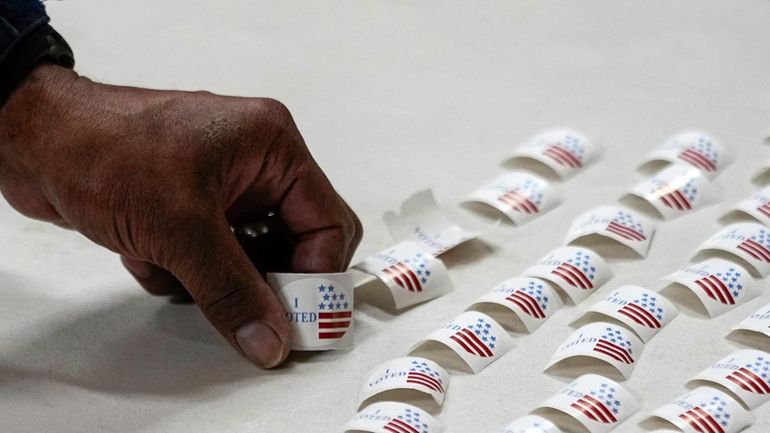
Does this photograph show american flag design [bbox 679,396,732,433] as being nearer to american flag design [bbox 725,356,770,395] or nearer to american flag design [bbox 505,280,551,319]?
american flag design [bbox 725,356,770,395]

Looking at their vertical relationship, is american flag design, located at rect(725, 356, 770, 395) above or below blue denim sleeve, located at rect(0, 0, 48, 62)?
below

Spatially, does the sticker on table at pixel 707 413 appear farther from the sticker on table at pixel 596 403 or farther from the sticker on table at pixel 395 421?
the sticker on table at pixel 395 421

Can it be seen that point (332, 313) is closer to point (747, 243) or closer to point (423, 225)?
point (423, 225)

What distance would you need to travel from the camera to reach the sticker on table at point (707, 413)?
1.47 m

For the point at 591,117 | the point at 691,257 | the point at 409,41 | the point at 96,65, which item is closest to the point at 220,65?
the point at 96,65

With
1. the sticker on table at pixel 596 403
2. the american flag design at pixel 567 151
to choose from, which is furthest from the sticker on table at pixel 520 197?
the sticker on table at pixel 596 403

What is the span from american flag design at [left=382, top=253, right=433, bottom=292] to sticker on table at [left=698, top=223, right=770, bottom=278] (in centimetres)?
43

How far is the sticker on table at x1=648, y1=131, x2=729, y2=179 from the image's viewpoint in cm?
217

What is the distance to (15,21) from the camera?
1.60 m

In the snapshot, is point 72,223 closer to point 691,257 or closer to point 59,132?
point 59,132

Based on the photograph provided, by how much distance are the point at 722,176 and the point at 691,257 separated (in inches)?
13.0

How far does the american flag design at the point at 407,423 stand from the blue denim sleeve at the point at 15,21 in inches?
27.4

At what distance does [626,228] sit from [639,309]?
0.83ft

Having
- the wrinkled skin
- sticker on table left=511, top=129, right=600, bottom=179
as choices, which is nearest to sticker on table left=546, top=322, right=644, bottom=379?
the wrinkled skin
